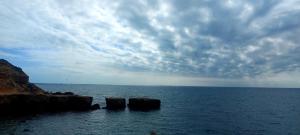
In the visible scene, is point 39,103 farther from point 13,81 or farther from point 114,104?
point 114,104

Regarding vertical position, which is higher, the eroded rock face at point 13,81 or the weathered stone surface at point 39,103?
the eroded rock face at point 13,81

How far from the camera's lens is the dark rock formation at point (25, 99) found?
63.8 m

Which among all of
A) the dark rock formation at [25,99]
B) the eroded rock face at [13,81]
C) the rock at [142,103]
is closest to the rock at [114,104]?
the rock at [142,103]

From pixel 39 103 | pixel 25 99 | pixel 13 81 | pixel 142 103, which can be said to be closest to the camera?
pixel 25 99

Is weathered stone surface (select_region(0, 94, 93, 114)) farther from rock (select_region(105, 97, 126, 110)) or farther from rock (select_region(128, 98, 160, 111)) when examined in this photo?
rock (select_region(128, 98, 160, 111))

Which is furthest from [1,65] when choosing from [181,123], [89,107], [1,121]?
[181,123]

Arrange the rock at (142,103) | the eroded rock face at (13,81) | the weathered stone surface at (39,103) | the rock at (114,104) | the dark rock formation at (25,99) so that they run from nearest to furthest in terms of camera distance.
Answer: the weathered stone surface at (39,103) < the dark rock formation at (25,99) < the eroded rock face at (13,81) < the rock at (114,104) < the rock at (142,103)

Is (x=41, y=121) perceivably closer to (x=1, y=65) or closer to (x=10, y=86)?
(x=10, y=86)

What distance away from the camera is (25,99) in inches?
2623

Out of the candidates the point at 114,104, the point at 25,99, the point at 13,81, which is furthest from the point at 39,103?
the point at 114,104

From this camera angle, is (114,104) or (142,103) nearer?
(114,104)

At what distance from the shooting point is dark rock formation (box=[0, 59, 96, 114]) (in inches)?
2511

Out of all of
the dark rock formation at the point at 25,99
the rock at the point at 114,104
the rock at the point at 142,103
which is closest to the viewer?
the dark rock formation at the point at 25,99

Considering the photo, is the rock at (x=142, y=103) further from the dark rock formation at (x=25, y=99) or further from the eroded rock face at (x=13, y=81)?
the eroded rock face at (x=13, y=81)
